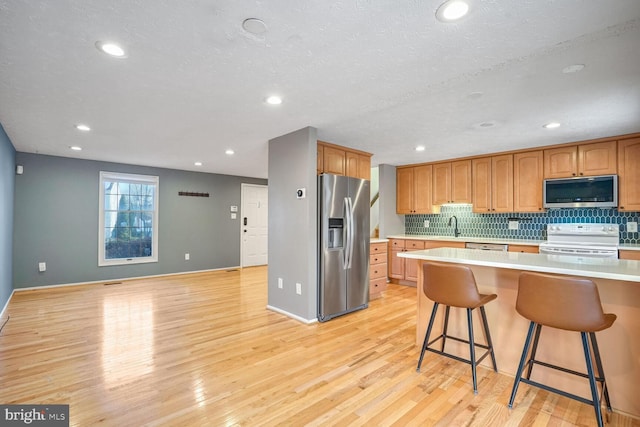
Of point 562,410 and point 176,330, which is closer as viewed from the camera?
point 562,410

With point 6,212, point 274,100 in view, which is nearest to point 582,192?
point 274,100

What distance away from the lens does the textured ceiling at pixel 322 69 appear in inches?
64.2

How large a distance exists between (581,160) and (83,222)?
26.8 feet

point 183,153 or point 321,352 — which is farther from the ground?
point 183,153

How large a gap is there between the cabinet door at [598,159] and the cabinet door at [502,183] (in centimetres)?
86

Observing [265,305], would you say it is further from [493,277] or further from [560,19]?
[560,19]

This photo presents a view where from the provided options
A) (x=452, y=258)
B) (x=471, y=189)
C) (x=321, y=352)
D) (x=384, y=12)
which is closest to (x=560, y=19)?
(x=384, y=12)

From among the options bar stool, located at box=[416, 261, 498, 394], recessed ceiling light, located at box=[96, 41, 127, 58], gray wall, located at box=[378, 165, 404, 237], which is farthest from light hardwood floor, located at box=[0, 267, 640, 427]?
recessed ceiling light, located at box=[96, 41, 127, 58]

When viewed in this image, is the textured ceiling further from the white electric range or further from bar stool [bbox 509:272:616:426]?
bar stool [bbox 509:272:616:426]

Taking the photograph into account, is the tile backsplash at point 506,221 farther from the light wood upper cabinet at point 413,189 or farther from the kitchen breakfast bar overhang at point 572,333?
the kitchen breakfast bar overhang at point 572,333

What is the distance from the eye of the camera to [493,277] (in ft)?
8.41

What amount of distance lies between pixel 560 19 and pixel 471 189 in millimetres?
3876

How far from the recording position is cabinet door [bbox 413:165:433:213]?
582 centimetres

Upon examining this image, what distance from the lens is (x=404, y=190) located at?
618 centimetres
